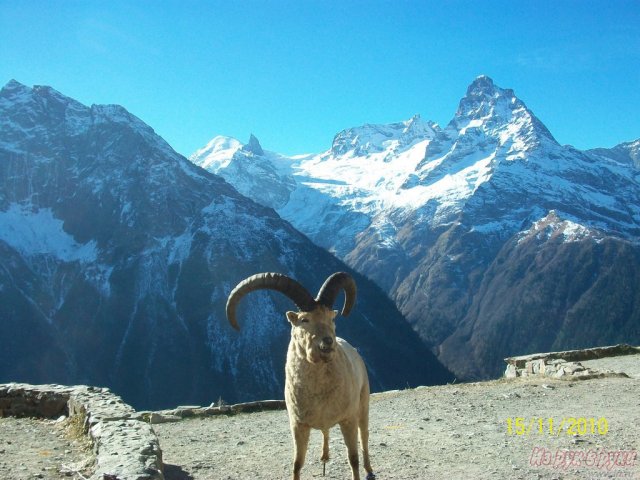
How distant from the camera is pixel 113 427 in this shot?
1430 centimetres

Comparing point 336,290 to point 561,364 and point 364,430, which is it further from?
A: point 561,364

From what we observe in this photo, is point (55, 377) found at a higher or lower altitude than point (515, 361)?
lower

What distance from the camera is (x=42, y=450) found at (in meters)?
15.0

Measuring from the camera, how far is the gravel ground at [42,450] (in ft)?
41.8

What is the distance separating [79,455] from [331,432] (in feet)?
23.9

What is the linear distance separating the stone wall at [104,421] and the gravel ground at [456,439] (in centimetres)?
154

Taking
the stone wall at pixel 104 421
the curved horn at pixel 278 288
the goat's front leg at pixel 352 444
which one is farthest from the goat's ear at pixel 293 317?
the stone wall at pixel 104 421

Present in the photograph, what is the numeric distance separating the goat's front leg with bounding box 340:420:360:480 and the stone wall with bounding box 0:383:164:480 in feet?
12.6

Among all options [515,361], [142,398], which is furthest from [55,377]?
[515,361]

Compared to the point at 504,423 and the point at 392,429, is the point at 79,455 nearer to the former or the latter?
the point at 392,429
